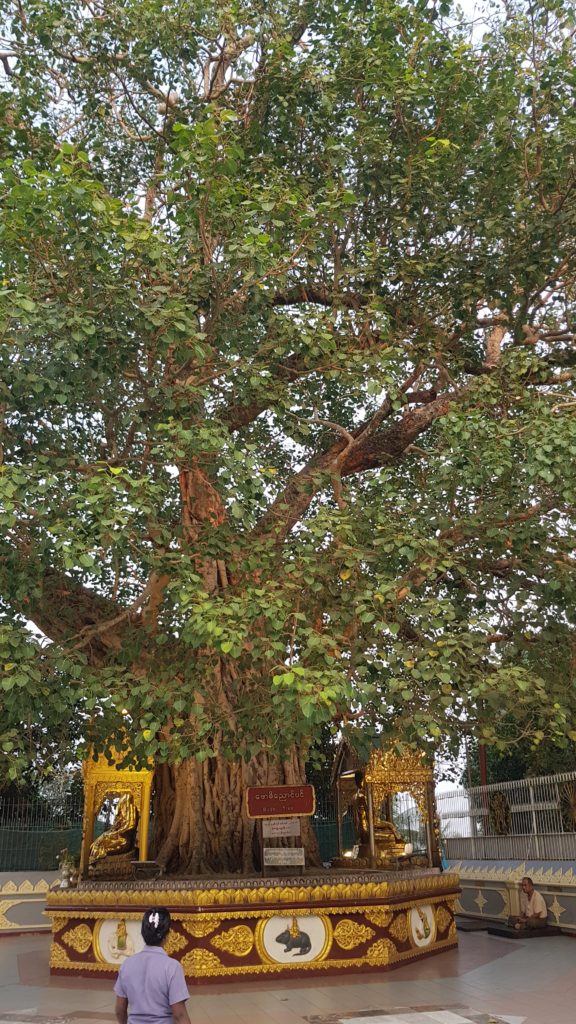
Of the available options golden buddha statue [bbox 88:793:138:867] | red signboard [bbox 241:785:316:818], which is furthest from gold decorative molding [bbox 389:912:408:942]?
golden buddha statue [bbox 88:793:138:867]

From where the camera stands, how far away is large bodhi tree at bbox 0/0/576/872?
6.07 m

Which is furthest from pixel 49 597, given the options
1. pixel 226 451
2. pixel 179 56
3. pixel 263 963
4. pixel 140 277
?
pixel 179 56

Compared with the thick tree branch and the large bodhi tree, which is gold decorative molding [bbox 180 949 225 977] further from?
the thick tree branch

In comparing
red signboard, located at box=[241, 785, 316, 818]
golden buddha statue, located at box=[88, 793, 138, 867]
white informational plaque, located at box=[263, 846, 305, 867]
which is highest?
red signboard, located at box=[241, 785, 316, 818]

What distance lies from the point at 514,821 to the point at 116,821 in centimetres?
500

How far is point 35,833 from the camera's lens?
13250 mm

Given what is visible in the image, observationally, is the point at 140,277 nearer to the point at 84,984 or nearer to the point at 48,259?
the point at 48,259

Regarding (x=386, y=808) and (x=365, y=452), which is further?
(x=386, y=808)

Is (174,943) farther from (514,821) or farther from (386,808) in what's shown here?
(514,821)

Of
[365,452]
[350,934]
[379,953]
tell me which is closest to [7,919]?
[350,934]

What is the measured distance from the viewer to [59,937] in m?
8.02

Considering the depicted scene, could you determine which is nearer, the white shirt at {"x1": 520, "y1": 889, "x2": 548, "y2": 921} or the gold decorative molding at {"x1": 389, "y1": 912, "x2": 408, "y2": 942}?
the gold decorative molding at {"x1": 389, "y1": 912, "x2": 408, "y2": 942}

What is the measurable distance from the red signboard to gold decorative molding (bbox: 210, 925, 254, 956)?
1081mm

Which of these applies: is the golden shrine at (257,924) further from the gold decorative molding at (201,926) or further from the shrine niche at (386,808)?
the shrine niche at (386,808)
